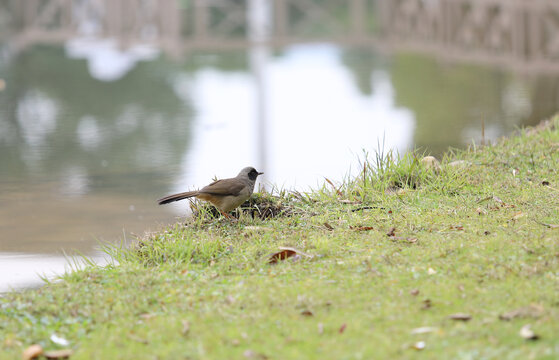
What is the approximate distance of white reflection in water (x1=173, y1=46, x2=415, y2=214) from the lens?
24.6 feet

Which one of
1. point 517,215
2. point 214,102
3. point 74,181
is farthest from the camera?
point 214,102

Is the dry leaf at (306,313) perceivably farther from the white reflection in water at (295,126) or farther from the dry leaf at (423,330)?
the white reflection in water at (295,126)

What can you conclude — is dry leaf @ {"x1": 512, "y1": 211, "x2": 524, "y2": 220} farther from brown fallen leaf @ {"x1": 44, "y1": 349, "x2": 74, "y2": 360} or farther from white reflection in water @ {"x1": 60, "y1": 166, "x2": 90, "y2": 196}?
white reflection in water @ {"x1": 60, "y1": 166, "x2": 90, "y2": 196}

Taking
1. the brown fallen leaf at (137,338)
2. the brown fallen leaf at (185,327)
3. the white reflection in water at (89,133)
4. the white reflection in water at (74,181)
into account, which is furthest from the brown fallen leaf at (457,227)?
the white reflection in water at (89,133)

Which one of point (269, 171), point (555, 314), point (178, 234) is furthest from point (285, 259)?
point (269, 171)

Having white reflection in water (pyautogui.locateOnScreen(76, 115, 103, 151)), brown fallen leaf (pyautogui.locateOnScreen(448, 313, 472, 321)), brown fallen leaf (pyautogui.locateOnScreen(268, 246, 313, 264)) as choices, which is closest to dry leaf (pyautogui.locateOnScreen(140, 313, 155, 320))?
brown fallen leaf (pyautogui.locateOnScreen(268, 246, 313, 264))

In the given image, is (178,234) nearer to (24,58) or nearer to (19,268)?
(19,268)

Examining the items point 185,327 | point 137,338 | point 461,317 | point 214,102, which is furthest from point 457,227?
point 214,102

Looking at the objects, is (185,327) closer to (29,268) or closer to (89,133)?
(29,268)

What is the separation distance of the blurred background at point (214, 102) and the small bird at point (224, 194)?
0.64 m

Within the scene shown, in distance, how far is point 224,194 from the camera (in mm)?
4934

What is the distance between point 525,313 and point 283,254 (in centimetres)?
136

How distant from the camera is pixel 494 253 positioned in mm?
4051

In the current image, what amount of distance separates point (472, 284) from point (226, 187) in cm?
171
